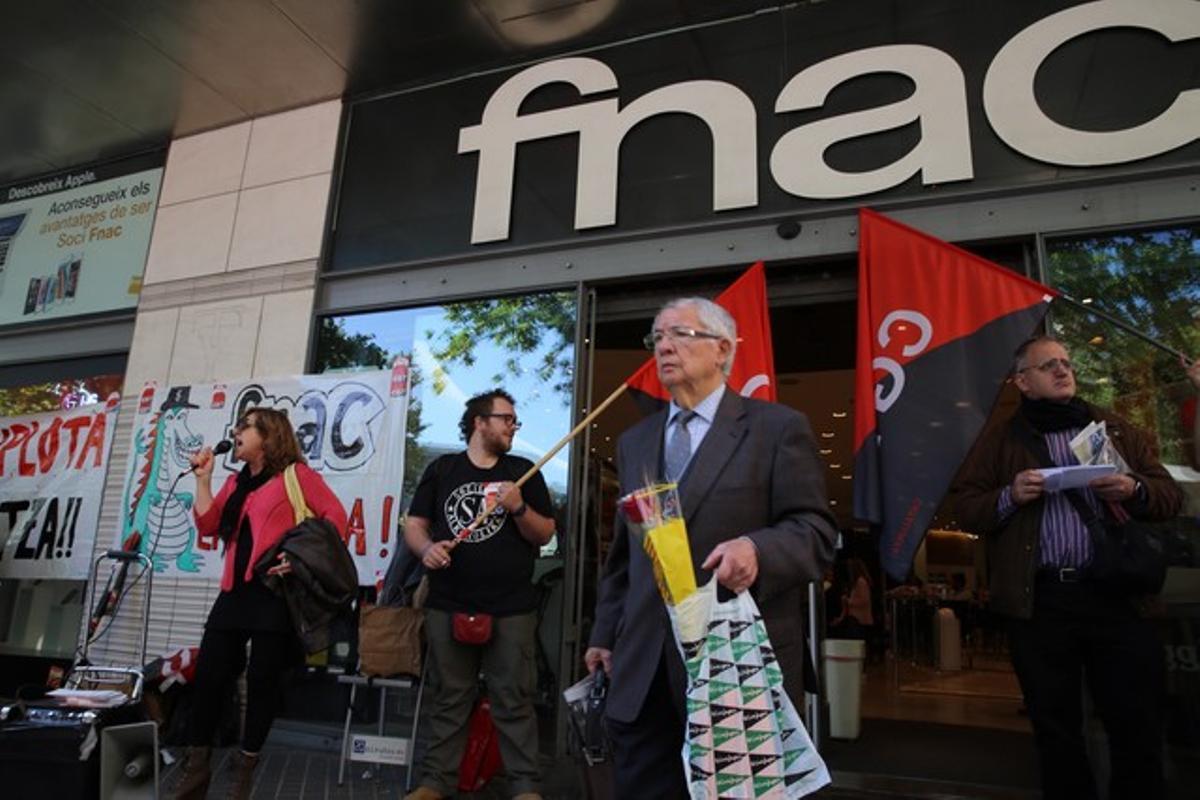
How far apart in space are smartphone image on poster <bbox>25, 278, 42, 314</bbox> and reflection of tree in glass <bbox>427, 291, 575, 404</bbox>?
4471 mm

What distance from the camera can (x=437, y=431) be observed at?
532cm

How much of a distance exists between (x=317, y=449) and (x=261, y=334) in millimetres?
1118

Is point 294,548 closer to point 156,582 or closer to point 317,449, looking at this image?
point 317,449

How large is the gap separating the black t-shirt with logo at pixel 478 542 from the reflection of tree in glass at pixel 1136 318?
2862 millimetres

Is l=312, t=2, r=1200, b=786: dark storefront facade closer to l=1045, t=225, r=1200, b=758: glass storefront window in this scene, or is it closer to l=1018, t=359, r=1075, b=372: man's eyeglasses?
l=1045, t=225, r=1200, b=758: glass storefront window

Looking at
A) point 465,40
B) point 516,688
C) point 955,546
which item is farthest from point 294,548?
point 955,546

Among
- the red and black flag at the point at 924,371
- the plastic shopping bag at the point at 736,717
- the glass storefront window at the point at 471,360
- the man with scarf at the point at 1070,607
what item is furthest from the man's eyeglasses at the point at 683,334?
the glass storefront window at the point at 471,360

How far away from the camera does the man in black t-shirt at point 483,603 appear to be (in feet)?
12.1

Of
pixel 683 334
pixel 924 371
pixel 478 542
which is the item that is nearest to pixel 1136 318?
pixel 924 371

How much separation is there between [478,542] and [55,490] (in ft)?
15.4

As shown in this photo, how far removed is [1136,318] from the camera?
156 inches

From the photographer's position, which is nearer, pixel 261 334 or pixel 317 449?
pixel 317 449

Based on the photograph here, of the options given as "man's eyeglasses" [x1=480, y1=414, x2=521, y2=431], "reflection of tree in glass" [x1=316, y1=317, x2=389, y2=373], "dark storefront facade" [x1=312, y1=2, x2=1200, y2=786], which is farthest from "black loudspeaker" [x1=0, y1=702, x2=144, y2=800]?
"reflection of tree in glass" [x1=316, y1=317, x2=389, y2=373]

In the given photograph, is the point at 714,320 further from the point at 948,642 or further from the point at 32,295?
the point at 948,642
